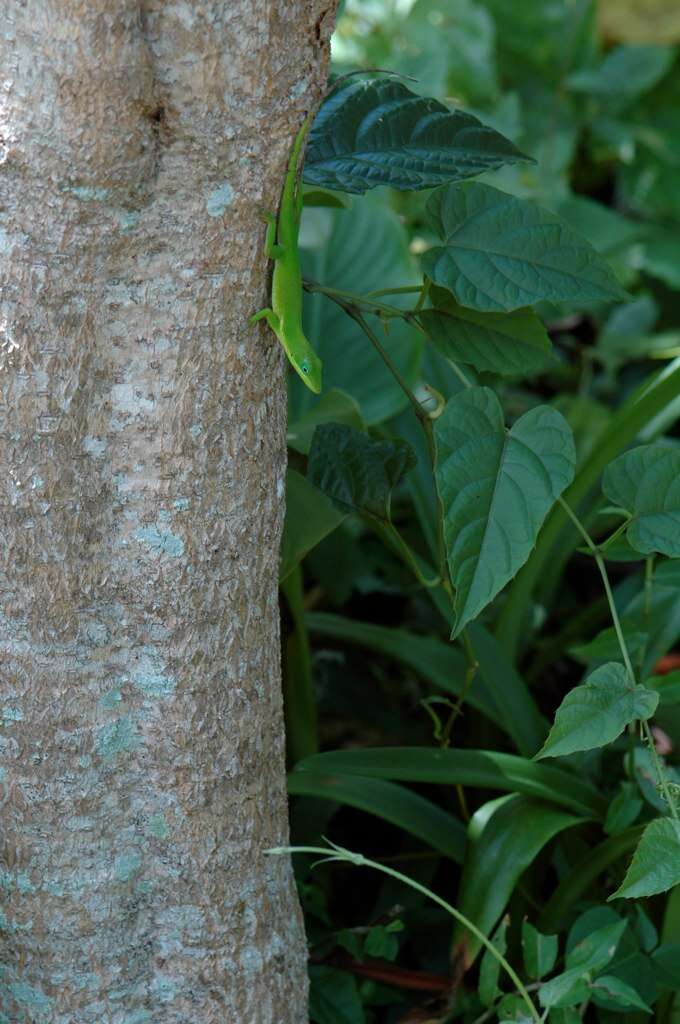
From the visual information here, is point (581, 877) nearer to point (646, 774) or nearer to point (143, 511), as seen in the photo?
point (646, 774)

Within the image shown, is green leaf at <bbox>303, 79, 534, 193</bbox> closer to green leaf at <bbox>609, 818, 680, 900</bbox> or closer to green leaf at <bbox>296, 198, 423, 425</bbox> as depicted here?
green leaf at <bbox>609, 818, 680, 900</bbox>

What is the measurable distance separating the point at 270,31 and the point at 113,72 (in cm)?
11

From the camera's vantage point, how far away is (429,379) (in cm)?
184

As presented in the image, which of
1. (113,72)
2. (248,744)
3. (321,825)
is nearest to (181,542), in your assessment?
(248,744)

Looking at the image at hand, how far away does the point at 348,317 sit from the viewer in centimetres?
185

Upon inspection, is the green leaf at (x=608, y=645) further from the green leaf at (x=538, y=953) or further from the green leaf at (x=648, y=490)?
the green leaf at (x=538, y=953)

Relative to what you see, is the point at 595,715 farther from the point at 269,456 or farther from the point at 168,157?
the point at 168,157

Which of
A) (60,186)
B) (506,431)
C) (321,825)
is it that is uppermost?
(60,186)

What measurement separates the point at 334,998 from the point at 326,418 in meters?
0.64

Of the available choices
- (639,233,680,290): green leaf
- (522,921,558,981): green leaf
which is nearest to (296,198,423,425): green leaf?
(522,921,558,981): green leaf

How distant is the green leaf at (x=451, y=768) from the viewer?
3.66 ft

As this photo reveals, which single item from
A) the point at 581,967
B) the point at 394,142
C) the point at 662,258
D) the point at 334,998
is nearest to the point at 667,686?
the point at 581,967

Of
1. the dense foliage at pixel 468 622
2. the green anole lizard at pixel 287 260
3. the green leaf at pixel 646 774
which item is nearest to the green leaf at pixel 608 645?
the dense foliage at pixel 468 622

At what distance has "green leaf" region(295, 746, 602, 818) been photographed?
3.66ft
